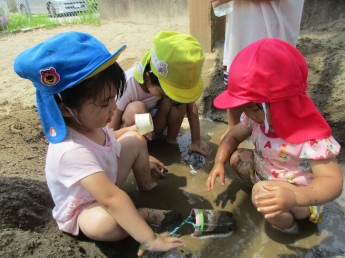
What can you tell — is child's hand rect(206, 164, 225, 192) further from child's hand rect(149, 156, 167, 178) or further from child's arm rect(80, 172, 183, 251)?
child's arm rect(80, 172, 183, 251)

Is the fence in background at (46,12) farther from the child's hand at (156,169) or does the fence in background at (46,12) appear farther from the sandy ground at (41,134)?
the child's hand at (156,169)

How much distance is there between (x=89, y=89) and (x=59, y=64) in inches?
6.9

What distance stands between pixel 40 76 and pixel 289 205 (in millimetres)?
1234

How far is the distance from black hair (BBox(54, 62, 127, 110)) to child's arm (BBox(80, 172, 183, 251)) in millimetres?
347

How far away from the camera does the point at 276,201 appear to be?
1.44 m

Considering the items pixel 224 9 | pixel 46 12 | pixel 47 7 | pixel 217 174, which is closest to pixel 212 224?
pixel 217 174

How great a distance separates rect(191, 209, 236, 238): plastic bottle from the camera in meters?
1.79

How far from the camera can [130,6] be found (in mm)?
7094

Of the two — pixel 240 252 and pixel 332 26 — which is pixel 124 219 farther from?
pixel 332 26

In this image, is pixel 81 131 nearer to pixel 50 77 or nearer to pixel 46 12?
pixel 50 77

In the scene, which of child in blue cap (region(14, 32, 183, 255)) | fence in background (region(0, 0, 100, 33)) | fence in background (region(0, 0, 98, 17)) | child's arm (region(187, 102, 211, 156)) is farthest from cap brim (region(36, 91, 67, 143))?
fence in background (region(0, 0, 98, 17))

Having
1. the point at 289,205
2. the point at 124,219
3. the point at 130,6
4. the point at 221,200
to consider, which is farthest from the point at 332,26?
the point at 130,6

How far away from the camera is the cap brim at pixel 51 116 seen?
1.39m

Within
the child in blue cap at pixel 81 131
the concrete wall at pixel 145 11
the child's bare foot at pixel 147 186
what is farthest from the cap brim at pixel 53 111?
the concrete wall at pixel 145 11
